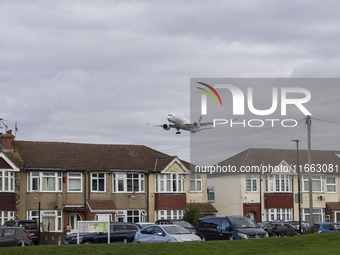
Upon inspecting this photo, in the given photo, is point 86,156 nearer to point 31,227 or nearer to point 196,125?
point 196,125

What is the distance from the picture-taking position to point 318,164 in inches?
3017

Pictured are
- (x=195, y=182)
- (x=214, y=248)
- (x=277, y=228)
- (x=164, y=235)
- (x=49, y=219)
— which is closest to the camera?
(x=214, y=248)

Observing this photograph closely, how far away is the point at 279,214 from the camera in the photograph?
236 feet

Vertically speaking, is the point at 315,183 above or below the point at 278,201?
above

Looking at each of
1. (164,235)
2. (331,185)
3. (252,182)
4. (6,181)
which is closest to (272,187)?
(252,182)

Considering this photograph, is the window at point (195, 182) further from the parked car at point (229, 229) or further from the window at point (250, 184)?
the parked car at point (229, 229)

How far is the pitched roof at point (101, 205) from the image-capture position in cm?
6000

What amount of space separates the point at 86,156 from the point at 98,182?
10.0ft

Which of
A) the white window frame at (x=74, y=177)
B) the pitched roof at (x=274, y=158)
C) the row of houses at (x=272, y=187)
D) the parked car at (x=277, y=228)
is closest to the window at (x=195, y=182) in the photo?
the row of houses at (x=272, y=187)

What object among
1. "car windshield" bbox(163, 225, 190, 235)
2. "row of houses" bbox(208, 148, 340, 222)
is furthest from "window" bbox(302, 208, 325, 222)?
"car windshield" bbox(163, 225, 190, 235)

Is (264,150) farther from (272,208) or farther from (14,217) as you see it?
(14,217)

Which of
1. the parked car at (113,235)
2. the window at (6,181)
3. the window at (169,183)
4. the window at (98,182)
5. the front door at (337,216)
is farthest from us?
the front door at (337,216)

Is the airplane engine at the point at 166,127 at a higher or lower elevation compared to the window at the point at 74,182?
higher

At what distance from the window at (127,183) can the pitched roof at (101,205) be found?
62.8 inches
